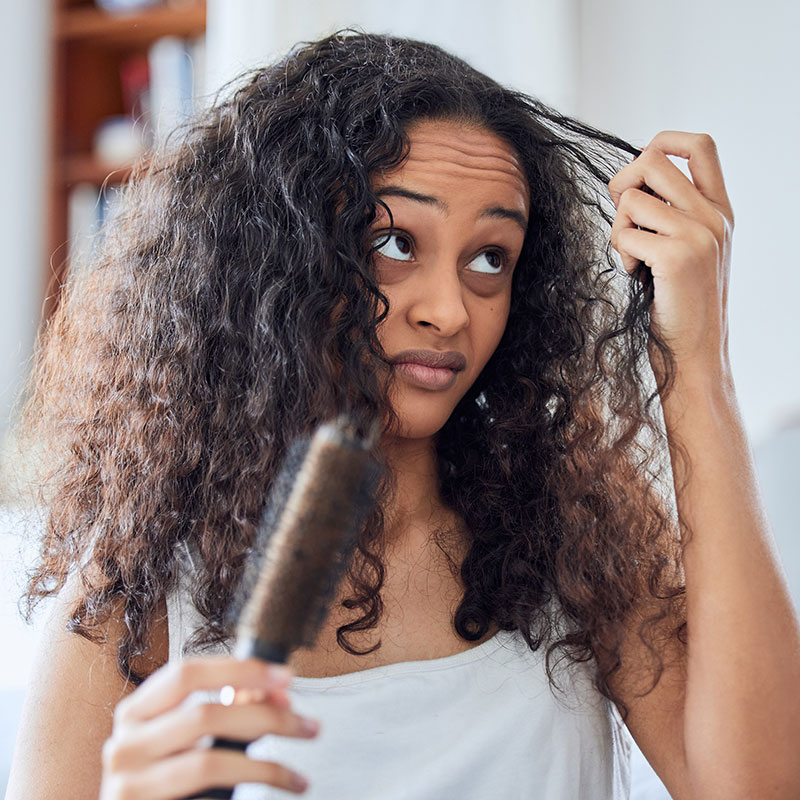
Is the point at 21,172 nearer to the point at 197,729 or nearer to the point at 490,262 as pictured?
the point at 490,262

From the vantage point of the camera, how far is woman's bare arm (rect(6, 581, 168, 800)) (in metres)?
0.89

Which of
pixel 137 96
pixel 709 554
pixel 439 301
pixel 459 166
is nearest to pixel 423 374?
pixel 439 301

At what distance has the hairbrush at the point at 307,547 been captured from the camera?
550 millimetres

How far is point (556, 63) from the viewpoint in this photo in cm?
180

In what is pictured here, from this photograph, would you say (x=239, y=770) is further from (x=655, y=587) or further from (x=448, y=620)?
(x=655, y=587)

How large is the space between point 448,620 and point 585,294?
15.8 inches

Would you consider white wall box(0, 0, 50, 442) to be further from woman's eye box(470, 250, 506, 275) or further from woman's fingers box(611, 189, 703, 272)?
woman's fingers box(611, 189, 703, 272)

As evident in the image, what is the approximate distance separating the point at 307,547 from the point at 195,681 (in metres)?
0.11

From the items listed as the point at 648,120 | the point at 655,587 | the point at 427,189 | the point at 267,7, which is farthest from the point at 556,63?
the point at 655,587

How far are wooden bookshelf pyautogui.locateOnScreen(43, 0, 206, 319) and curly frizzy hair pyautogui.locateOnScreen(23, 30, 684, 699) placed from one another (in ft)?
4.97

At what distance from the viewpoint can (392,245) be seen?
38.6 inches

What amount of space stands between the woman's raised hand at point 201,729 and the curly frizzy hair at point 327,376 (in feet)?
1.08

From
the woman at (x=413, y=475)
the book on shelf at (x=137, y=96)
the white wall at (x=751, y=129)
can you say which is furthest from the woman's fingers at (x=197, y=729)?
the book on shelf at (x=137, y=96)

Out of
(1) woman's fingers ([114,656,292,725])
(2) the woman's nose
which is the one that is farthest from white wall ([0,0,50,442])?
(1) woman's fingers ([114,656,292,725])
